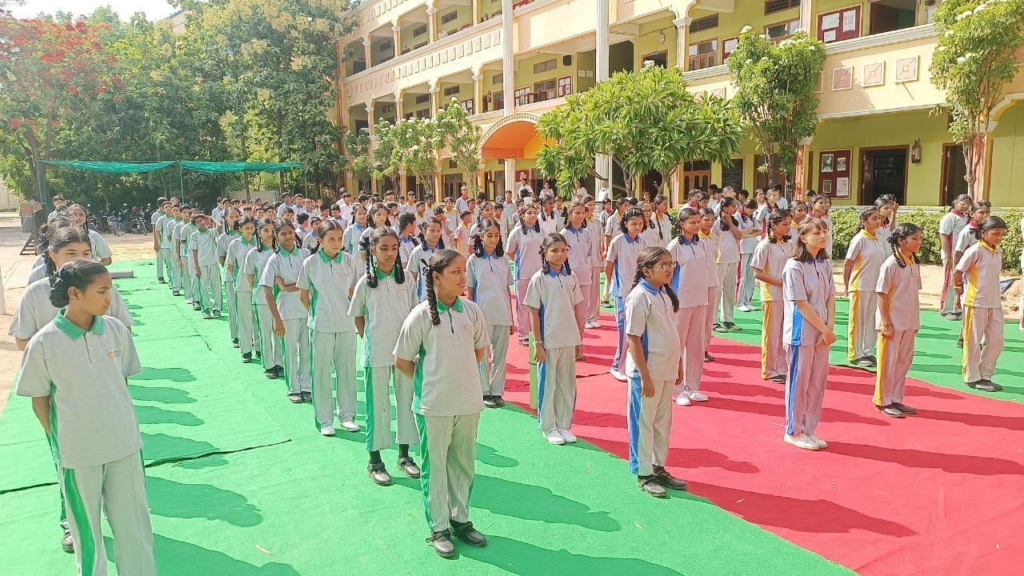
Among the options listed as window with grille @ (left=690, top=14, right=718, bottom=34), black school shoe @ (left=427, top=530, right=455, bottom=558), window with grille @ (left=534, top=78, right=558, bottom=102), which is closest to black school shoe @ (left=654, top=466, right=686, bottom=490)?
black school shoe @ (left=427, top=530, right=455, bottom=558)

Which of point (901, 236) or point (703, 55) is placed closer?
point (901, 236)

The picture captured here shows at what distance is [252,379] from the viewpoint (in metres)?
7.56

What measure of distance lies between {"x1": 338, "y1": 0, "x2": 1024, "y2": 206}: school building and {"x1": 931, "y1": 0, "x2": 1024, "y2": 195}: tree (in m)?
0.37

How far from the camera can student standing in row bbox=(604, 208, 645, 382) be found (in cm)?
744

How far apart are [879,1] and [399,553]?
17.9m

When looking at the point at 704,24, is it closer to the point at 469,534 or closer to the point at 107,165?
the point at 107,165

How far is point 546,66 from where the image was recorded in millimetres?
26516

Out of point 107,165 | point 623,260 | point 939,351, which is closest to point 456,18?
point 107,165

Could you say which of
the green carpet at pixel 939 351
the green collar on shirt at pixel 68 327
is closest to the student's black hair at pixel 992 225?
the green carpet at pixel 939 351

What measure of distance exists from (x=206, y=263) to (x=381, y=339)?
23.8ft

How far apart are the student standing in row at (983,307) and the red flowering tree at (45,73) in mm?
30157

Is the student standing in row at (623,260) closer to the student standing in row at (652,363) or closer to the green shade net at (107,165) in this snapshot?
the student standing in row at (652,363)

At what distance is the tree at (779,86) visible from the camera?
1614 centimetres

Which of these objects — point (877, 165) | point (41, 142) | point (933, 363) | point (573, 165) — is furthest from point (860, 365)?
point (41, 142)
